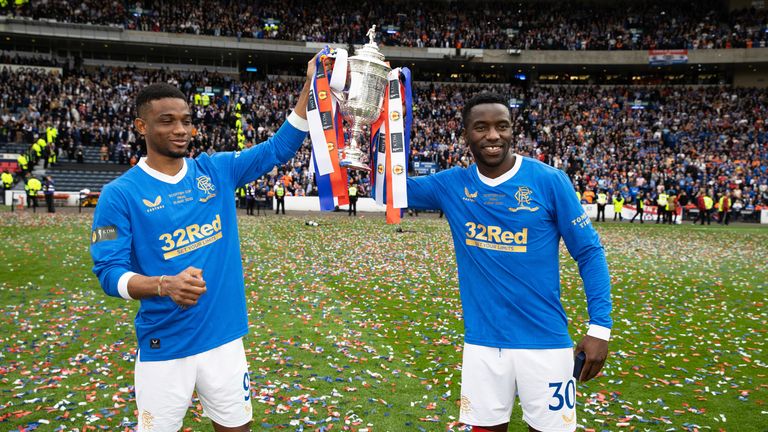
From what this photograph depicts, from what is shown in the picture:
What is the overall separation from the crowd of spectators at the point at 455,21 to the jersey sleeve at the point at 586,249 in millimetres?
43629

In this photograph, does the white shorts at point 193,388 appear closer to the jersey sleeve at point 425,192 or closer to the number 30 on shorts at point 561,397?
the jersey sleeve at point 425,192

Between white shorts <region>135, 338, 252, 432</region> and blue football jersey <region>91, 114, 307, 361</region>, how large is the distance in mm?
68

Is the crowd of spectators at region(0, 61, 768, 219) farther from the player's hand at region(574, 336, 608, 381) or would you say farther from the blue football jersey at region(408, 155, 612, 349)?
the player's hand at region(574, 336, 608, 381)

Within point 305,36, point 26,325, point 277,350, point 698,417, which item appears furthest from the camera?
point 305,36

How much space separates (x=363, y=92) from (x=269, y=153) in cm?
79

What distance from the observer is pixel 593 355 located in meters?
2.94

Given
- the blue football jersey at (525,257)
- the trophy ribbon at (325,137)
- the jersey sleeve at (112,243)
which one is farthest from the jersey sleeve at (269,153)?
the blue football jersey at (525,257)

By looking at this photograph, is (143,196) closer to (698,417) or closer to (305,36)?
(698,417)

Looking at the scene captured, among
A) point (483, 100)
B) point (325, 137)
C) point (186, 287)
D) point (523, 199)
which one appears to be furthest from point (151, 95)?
point (523, 199)

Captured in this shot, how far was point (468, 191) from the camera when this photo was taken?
336cm

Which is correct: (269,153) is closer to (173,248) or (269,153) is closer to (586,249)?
(173,248)

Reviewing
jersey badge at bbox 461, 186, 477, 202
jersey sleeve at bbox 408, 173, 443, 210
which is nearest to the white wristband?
jersey badge at bbox 461, 186, 477, 202

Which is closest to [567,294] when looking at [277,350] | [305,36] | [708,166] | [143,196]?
[277,350]

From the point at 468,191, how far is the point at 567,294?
7.77 metres
